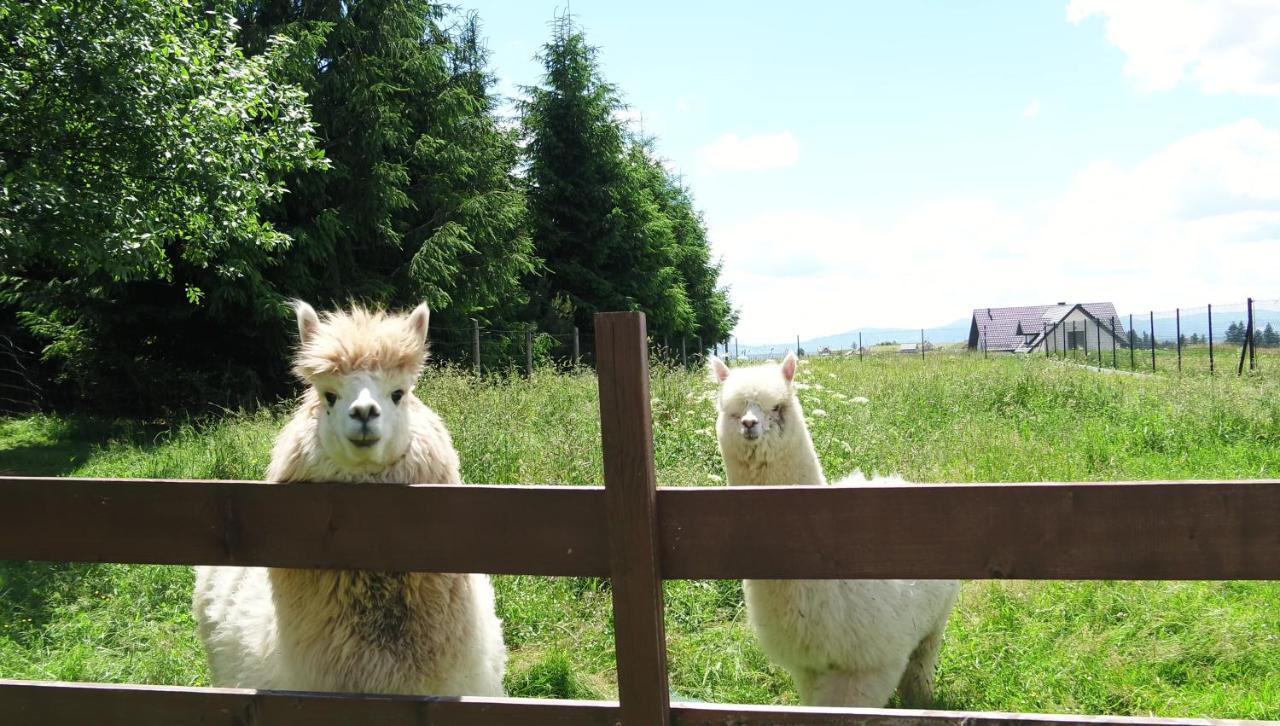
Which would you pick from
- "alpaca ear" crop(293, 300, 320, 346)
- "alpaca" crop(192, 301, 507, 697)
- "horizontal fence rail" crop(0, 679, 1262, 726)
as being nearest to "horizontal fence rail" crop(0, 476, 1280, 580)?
"horizontal fence rail" crop(0, 679, 1262, 726)

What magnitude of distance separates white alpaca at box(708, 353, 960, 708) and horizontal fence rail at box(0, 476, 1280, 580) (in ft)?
6.62

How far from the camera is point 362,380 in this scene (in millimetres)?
2871

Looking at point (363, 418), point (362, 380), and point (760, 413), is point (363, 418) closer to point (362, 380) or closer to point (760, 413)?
point (362, 380)

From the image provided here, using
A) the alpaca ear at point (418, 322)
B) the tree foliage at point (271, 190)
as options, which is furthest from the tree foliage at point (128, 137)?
the alpaca ear at point (418, 322)

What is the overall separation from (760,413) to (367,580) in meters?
2.21

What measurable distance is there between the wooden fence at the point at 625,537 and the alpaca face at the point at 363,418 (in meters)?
0.55

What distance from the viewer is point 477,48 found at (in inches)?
929

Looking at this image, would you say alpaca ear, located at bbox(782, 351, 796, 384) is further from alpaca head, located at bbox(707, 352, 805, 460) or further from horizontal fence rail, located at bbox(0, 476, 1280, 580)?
horizontal fence rail, located at bbox(0, 476, 1280, 580)

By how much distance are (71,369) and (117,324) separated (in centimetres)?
156

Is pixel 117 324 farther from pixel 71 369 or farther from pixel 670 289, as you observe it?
pixel 670 289

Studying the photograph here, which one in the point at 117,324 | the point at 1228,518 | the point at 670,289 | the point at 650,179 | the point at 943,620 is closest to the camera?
the point at 1228,518

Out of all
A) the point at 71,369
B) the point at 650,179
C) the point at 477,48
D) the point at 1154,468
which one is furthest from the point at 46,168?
the point at 650,179

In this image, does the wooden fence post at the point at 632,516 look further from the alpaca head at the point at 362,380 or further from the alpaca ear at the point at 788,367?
the alpaca ear at the point at 788,367

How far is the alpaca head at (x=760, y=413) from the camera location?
432 cm
